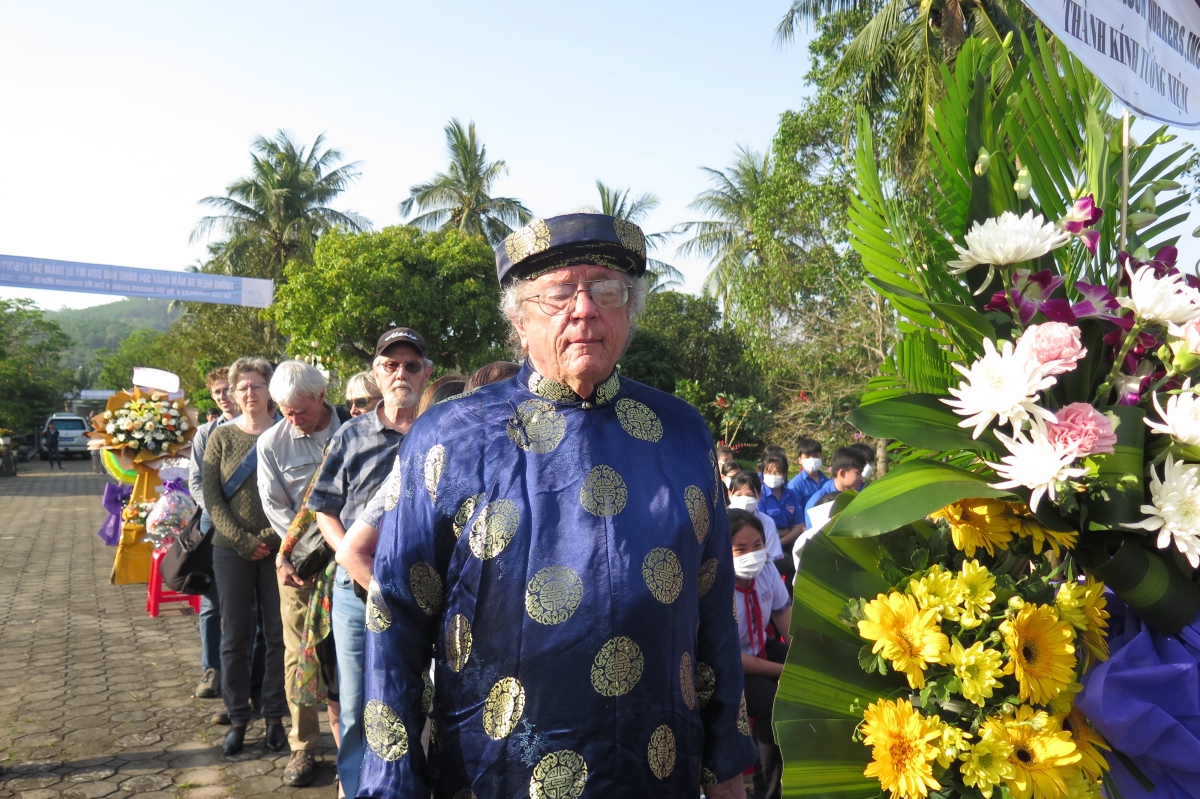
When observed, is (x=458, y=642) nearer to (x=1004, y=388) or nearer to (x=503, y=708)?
(x=503, y=708)


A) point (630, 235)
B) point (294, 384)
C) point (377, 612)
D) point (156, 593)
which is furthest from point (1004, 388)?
point (156, 593)

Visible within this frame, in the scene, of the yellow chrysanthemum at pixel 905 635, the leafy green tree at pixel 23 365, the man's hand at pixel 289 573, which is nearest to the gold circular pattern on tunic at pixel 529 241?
the yellow chrysanthemum at pixel 905 635

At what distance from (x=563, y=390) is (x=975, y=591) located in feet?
3.01

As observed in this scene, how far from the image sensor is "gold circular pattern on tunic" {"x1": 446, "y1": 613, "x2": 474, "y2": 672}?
6.22 ft

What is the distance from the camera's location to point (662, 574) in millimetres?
1920

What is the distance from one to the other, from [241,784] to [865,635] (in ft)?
13.1

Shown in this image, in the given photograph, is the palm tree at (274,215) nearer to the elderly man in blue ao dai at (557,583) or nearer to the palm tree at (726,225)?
the palm tree at (726,225)

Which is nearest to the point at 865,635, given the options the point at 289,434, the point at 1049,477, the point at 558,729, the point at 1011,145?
the point at 1049,477

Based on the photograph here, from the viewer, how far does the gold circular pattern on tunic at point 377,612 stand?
1.92 metres

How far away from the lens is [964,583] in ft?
5.45

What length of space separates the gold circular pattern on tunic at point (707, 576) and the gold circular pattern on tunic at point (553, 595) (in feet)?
1.15

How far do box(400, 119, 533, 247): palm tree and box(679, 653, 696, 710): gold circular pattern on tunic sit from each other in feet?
111

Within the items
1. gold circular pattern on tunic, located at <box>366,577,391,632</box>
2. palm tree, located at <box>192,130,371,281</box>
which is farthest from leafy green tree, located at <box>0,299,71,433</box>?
gold circular pattern on tunic, located at <box>366,577,391,632</box>

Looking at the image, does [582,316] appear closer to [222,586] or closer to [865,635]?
[865,635]
